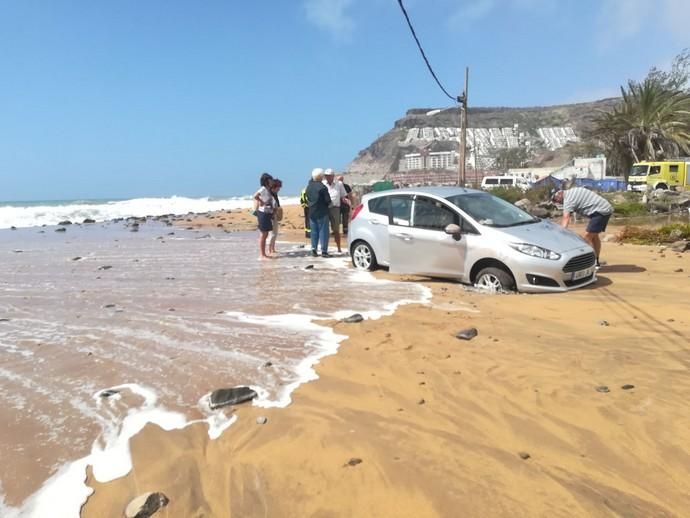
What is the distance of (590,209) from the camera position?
30.0ft

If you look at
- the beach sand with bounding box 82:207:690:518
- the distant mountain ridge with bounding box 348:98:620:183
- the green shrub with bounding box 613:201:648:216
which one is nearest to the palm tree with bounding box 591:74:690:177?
the green shrub with bounding box 613:201:648:216

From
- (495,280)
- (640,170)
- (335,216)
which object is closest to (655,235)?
(495,280)

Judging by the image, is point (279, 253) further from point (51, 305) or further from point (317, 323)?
point (317, 323)

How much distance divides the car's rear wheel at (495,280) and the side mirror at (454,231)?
25.4 inches

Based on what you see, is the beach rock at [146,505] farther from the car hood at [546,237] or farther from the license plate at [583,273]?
the license plate at [583,273]

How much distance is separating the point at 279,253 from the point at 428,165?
3983 inches

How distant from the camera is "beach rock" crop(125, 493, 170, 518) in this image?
2.74 m

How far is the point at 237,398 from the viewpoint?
13.3 feet

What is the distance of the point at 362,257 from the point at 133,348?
17.6 feet

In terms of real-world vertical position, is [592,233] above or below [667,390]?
above

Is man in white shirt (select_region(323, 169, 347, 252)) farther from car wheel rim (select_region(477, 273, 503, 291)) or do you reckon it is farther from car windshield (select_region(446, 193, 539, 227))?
car wheel rim (select_region(477, 273, 503, 291))

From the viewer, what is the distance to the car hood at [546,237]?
763cm

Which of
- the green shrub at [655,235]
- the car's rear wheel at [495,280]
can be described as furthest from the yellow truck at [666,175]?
the car's rear wheel at [495,280]

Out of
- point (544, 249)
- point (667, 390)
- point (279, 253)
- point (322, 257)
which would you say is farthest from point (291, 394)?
point (279, 253)
